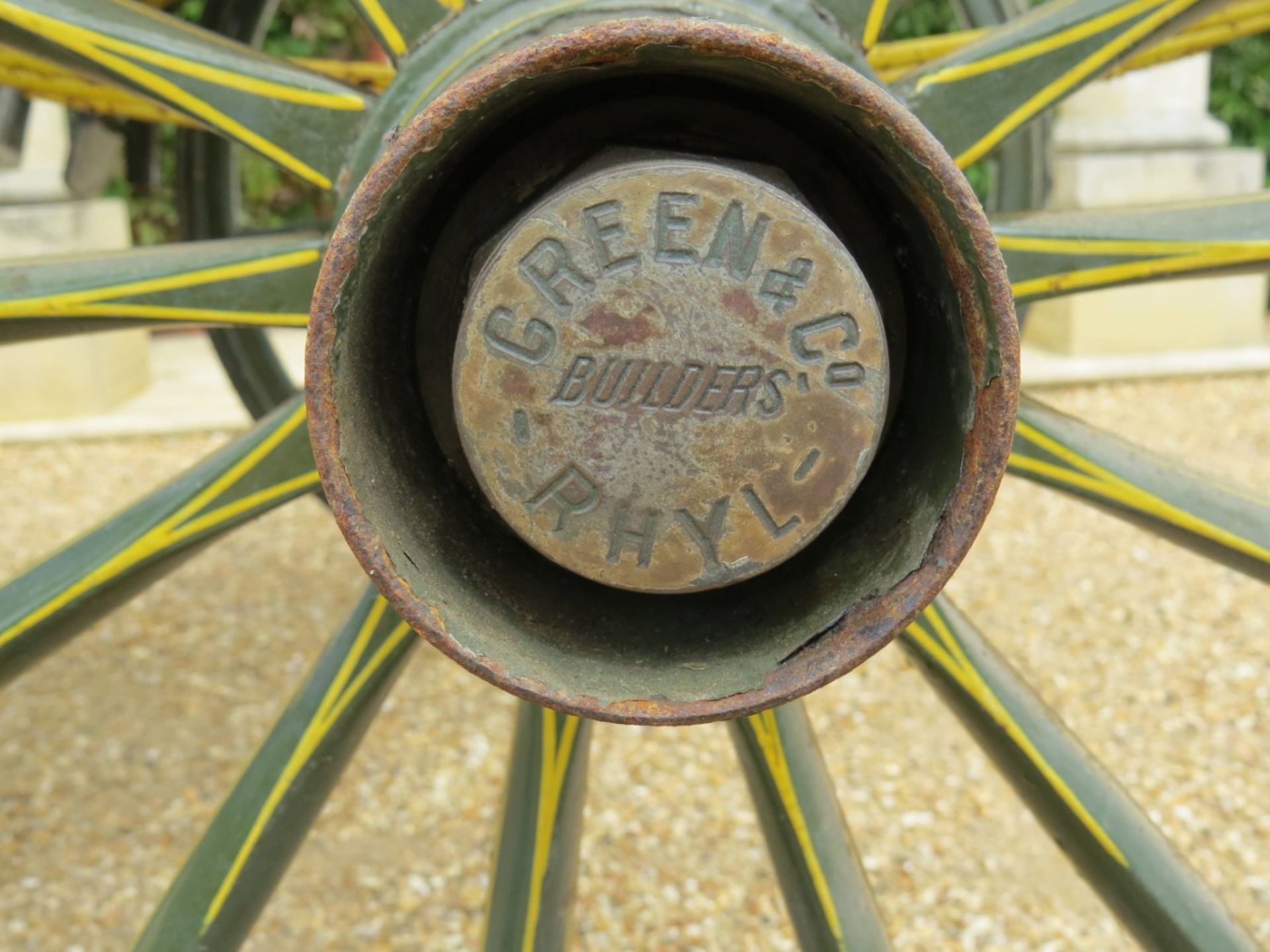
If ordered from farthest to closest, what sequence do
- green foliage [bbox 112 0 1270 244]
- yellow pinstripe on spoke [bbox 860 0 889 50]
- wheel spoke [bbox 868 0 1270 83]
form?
green foliage [bbox 112 0 1270 244], wheel spoke [bbox 868 0 1270 83], yellow pinstripe on spoke [bbox 860 0 889 50]

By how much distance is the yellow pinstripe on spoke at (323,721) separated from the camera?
3.41 feet

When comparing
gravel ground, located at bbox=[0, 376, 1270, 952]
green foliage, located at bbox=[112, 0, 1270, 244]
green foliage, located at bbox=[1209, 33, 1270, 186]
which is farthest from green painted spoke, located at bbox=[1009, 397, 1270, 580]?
A: green foliage, located at bbox=[1209, 33, 1270, 186]

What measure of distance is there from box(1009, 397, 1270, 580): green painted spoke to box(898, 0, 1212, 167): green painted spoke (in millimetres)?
262

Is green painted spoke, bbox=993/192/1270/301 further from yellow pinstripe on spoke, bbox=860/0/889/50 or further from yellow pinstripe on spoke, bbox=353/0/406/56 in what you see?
yellow pinstripe on spoke, bbox=353/0/406/56

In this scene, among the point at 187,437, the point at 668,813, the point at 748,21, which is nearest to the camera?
the point at 748,21

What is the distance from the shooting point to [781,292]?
76 centimetres

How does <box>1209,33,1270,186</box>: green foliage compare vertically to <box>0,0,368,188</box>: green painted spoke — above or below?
above

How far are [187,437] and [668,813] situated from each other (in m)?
2.50

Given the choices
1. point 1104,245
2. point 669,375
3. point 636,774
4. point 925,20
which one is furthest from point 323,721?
point 925,20

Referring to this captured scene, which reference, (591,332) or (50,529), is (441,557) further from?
(50,529)

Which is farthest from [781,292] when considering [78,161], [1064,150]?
[1064,150]

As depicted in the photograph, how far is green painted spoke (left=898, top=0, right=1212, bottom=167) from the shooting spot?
0.96 metres

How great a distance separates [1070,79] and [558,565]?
55cm

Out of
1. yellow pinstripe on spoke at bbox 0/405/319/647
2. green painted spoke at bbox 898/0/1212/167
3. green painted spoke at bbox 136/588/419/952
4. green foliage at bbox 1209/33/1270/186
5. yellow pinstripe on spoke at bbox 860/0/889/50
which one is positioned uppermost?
green foliage at bbox 1209/33/1270/186
